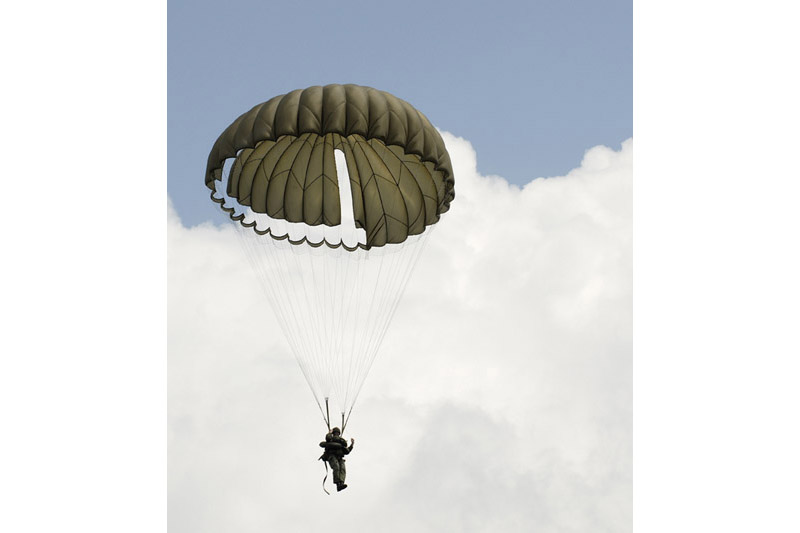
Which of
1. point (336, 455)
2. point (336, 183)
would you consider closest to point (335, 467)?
point (336, 455)

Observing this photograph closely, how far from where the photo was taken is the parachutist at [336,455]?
19.8 meters

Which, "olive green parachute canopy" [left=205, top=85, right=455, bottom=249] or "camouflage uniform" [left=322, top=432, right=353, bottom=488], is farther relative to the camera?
"olive green parachute canopy" [left=205, top=85, right=455, bottom=249]

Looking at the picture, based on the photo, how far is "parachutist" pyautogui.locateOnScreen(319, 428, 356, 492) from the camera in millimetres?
19828

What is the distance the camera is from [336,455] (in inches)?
783

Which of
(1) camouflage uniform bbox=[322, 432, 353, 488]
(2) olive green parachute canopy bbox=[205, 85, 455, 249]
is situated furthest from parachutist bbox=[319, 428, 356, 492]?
(2) olive green parachute canopy bbox=[205, 85, 455, 249]

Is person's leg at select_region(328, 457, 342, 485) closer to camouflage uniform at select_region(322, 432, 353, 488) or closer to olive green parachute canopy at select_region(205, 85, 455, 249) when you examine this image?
camouflage uniform at select_region(322, 432, 353, 488)

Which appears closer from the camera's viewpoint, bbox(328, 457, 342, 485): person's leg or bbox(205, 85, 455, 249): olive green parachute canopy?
bbox(328, 457, 342, 485): person's leg

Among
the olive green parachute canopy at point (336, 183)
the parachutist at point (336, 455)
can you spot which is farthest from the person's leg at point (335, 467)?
the olive green parachute canopy at point (336, 183)

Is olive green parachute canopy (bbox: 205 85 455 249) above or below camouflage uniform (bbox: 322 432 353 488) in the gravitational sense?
above

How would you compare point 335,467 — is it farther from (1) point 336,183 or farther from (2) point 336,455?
(1) point 336,183

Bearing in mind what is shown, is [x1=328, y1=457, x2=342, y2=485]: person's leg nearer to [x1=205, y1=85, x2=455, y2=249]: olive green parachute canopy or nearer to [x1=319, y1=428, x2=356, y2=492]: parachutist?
[x1=319, y1=428, x2=356, y2=492]: parachutist

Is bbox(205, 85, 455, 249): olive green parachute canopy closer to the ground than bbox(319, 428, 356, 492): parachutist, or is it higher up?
higher up

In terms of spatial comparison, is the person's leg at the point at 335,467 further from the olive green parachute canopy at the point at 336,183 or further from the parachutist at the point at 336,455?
the olive green parachute canopy at the point at 336,183
